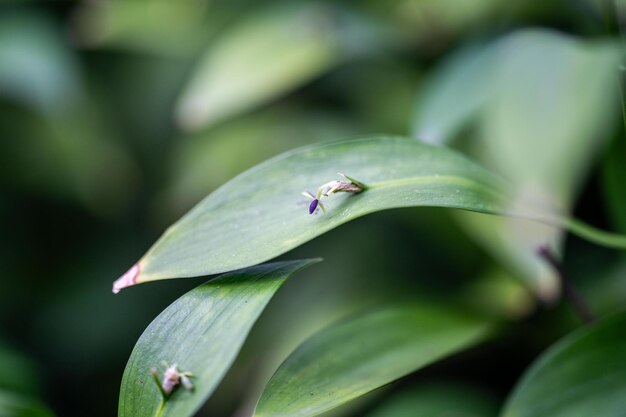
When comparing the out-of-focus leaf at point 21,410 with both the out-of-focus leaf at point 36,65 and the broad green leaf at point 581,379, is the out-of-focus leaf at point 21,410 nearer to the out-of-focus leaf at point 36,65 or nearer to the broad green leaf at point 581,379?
the broad green leaf at point 581,379

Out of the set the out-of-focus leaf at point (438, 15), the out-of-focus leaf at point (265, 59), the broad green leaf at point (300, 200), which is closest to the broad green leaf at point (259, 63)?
the out-of-focus leaf at point (265, 59)

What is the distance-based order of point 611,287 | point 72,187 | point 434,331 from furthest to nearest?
1. point 72,187
2. point 611,287
3. point 434,331

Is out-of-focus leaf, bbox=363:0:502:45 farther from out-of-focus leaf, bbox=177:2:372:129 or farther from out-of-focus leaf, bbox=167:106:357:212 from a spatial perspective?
out-of-focus leaf, bbox=167:106:357:212

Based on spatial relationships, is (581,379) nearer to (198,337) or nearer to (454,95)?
(198,337)

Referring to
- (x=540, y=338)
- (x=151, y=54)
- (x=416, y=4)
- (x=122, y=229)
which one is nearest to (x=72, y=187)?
(x=122, y=229)

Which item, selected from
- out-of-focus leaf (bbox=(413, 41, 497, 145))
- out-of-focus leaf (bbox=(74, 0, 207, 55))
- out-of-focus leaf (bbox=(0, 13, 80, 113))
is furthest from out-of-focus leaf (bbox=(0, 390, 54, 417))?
out-of-focus leaf (bbox=(74, 0, 207, 55))

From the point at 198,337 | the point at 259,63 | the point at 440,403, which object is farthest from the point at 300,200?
the point at 259,63

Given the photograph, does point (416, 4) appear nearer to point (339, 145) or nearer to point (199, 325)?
point (339, 145)
